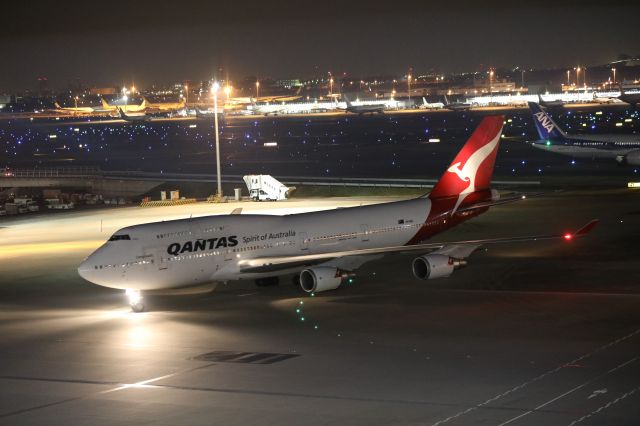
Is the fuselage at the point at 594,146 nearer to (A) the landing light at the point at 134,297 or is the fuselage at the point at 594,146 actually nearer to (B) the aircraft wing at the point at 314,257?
(B) the aircraft wing at the point at 314,257

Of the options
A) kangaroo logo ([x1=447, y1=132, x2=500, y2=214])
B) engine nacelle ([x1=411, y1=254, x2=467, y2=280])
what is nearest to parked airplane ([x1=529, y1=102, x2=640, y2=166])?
kangaroo logo ([x1=447, y1=132, x2=500, y2=214])

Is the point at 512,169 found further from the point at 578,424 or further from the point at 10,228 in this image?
the point at 578,424

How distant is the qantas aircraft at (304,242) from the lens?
41.7 meters

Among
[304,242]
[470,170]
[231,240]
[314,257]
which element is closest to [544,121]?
[470,170]

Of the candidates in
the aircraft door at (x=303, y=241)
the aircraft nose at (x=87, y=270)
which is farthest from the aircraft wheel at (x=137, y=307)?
the aircraft door at (x=303, y=241)

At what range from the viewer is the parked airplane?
12126 cm

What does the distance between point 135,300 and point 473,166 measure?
20.4 meters

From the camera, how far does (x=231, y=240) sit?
44.1 meters

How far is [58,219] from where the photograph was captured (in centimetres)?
8412

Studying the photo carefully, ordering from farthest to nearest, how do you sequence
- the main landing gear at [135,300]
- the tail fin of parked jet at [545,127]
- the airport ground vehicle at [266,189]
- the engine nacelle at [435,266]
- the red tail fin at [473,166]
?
1. the tail fin of parked jet at [545,127]
2. the airport ground vehicle at [266,189]
3. the red tail fin at [473,166]
4. the engine nacelle at [435,266]
5. the main landing gear at [135,300]

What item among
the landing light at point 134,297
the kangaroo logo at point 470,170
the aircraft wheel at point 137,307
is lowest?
the aircraft wheel at point 137,307

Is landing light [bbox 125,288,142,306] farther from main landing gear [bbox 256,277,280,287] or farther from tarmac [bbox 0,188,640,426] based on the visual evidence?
main landing gear [bbox 256,277,280,287]

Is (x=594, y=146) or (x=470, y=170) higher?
(x=470, y=170)

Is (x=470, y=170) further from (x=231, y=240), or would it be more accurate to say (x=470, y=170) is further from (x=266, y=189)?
(x=266, y=189)
